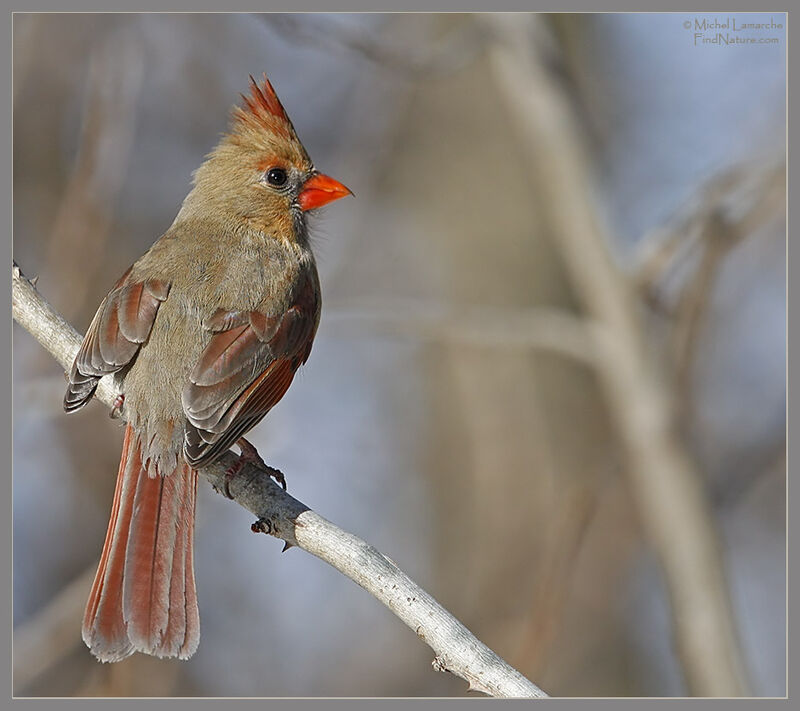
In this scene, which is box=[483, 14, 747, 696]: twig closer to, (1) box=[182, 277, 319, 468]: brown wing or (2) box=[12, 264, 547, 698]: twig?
(1) box=[182, 277, 319, 468]: brown wing

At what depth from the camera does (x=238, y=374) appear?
3.19 metres

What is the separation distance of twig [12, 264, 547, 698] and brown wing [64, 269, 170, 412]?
167 mm

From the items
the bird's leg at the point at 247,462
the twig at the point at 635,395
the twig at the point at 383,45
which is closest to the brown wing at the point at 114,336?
the bird's leg at the point at 247,462

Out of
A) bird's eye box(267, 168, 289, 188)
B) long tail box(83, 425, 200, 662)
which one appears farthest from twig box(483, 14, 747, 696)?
long tail box(83, 425, 200, 662)

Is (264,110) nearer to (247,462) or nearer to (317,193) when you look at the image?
(317,193)

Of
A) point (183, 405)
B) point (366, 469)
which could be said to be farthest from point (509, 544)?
point (183, 405)

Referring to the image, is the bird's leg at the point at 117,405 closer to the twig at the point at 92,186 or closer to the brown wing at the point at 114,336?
the brown wing at the point at 114,336

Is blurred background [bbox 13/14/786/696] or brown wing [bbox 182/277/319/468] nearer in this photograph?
brown wing [bbox 182/277/319/468]

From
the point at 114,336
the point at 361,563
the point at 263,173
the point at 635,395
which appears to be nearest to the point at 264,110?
the point at 263,173

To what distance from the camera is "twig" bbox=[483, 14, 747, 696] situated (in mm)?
4809

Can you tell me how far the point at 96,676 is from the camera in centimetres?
457

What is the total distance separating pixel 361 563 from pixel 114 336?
1.16m

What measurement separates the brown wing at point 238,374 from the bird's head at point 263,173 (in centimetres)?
60

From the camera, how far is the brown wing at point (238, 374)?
298 centimetres
